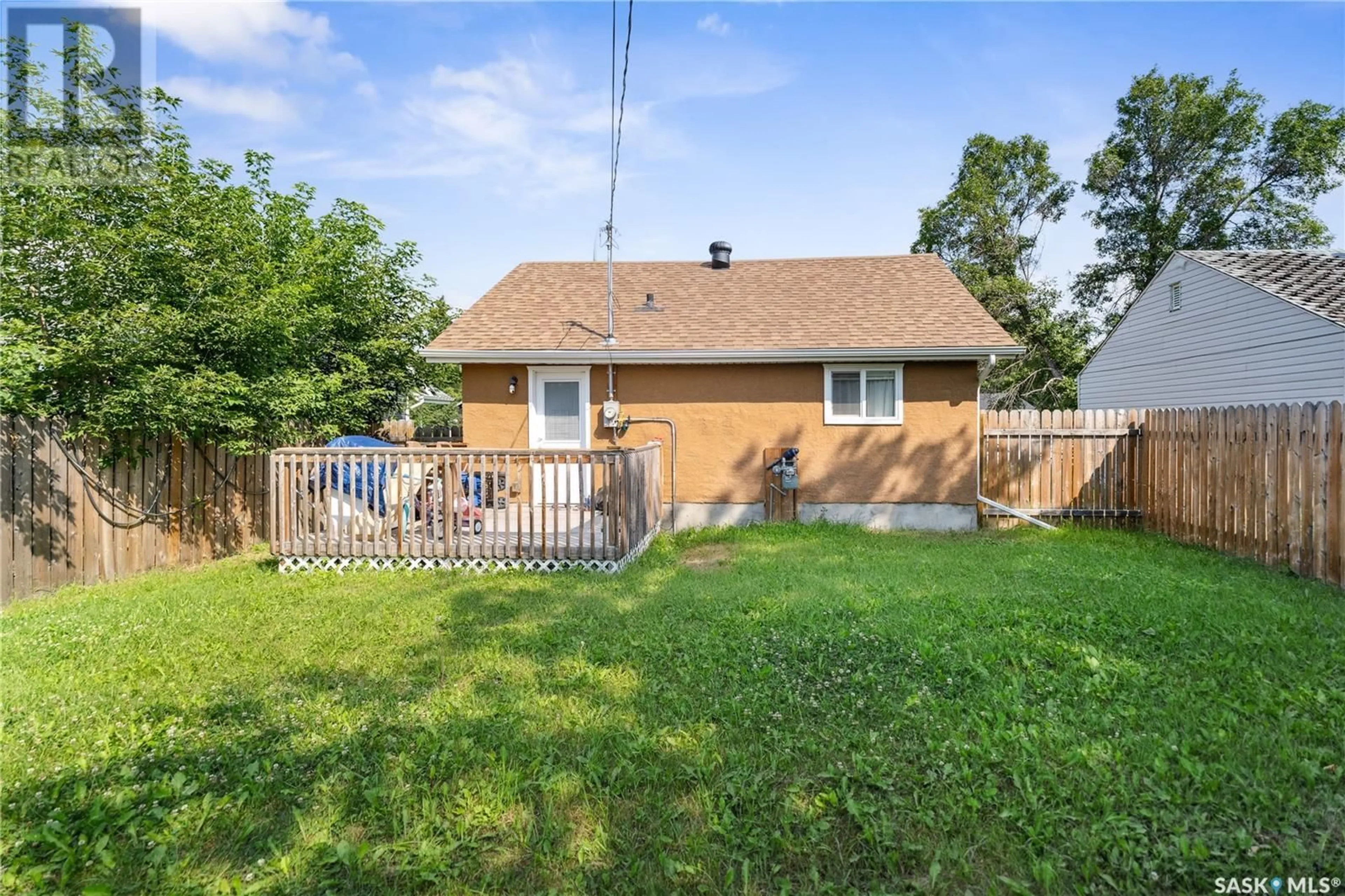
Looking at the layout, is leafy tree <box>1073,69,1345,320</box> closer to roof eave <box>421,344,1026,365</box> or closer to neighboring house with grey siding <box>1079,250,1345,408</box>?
neighboring house with grey siding <box>1079,250,1345,408</box>

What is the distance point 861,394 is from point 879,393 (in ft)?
1.01

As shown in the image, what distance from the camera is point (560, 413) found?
396 inches

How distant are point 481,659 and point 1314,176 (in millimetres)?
33942

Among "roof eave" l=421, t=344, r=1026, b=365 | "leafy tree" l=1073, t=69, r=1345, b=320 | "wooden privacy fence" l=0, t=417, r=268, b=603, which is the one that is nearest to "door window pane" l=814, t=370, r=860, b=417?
"roof eave" l=421, t=344, r=1026, b=365

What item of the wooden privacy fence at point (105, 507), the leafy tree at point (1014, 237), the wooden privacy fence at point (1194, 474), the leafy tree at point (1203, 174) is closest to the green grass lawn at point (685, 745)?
the wooden privacy fence at point (1194, 474)

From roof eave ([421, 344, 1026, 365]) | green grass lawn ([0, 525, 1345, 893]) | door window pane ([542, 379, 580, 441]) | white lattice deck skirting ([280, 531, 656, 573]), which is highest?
roof eave ([421, 344, 1026, 365])

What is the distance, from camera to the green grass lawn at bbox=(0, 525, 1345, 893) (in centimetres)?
224

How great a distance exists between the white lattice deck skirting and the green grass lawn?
146 cm

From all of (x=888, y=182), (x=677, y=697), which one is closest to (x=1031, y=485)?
(x=888, y=182)

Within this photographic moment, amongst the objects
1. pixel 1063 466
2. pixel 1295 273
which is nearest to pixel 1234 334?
pixel 1295 273

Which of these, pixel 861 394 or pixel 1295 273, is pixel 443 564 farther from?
pixel 1295 273

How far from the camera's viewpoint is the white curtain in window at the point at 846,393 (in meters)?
9.85

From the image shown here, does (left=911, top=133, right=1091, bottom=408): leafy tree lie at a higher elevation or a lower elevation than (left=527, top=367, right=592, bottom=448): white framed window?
higher

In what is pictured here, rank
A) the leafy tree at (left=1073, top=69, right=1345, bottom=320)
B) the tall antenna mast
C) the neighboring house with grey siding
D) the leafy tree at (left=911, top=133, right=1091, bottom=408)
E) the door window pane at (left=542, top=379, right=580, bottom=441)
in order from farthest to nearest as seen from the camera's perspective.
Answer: the leafy tree at (left=911, top=133, right=1091, bottom=408) < the leafy tree at (left=1073, top=69, right=1345, bottom=320) < the neighboring house with grey siding < the door window pane at (left=542, top=379, right=580, bottom=441) < the tall antenna mast
